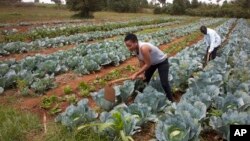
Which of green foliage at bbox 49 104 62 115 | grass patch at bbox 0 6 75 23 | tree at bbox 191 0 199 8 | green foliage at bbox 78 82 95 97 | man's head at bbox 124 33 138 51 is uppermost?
A: tree at bbox 191 0 199 8

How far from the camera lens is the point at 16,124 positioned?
553 cm

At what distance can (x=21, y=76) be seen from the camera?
828 centimetres

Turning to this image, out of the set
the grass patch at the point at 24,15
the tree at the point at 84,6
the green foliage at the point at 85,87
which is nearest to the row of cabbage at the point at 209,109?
the green foliage at the point at 85,87

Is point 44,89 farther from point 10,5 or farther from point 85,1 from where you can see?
point 10,5

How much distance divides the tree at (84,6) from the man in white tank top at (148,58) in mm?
35513

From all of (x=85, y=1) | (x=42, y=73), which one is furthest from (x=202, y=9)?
(x=42, y=73)

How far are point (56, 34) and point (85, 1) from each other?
20779 mm

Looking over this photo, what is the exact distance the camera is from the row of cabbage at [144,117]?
4648 mm

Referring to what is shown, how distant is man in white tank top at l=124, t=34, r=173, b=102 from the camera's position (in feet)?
18.7

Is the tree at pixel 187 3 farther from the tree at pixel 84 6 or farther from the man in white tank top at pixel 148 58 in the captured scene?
the man in white tank top at pixel 148 58

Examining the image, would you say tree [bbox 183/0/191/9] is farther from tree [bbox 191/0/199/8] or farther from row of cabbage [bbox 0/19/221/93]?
row of cabbage [bbox 0/19/221/93]

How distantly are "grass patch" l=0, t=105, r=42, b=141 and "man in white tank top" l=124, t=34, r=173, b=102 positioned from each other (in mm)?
1918

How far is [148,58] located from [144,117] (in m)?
1.08

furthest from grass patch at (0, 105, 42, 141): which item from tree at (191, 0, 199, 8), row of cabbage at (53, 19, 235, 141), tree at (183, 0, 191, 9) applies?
tree at (191, 0, 199, 8)
